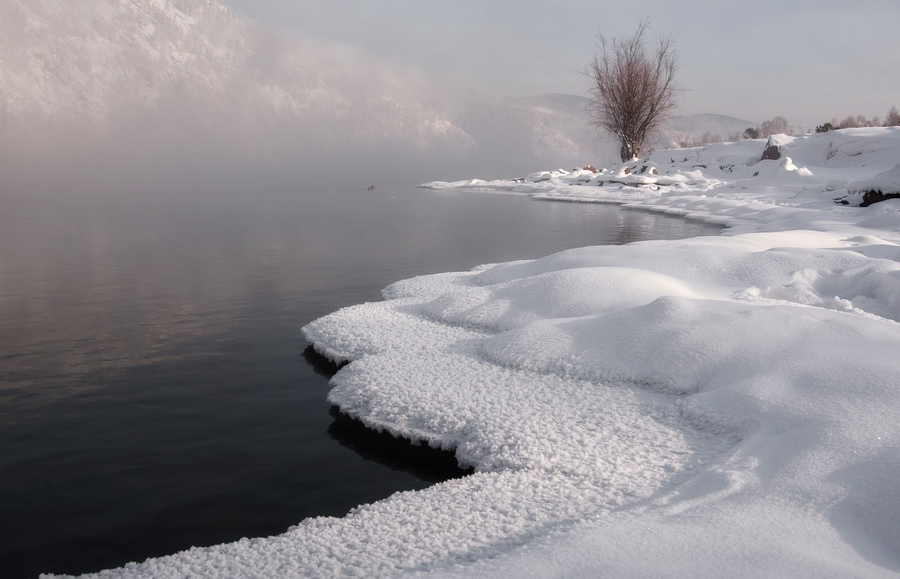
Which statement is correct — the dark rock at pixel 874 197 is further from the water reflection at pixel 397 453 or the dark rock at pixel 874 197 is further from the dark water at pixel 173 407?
the water reflection at pixel 397 453

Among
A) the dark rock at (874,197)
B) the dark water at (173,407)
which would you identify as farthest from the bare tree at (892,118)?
the dark water at (173,407)

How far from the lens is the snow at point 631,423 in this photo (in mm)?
2568

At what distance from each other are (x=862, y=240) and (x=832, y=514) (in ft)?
31.0

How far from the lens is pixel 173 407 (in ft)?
16.2

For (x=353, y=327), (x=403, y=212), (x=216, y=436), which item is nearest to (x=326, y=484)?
(x=216, y=436)

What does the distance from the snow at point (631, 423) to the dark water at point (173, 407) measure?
0.37m

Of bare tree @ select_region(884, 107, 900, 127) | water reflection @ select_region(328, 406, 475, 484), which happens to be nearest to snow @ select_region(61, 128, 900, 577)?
water reflection @ select_region(328, 406, 475, 484)

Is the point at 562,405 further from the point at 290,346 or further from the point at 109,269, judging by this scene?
the point at 109,269

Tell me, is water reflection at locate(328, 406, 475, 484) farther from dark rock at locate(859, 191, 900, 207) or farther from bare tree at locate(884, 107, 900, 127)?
bare tree at locate(884, 107, 900, 127)

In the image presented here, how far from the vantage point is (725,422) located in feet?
12.6

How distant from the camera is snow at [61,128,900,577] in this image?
257 cm

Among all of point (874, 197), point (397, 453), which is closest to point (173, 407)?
point (397, 453)

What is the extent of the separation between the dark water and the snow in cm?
37

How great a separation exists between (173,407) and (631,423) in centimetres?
346
